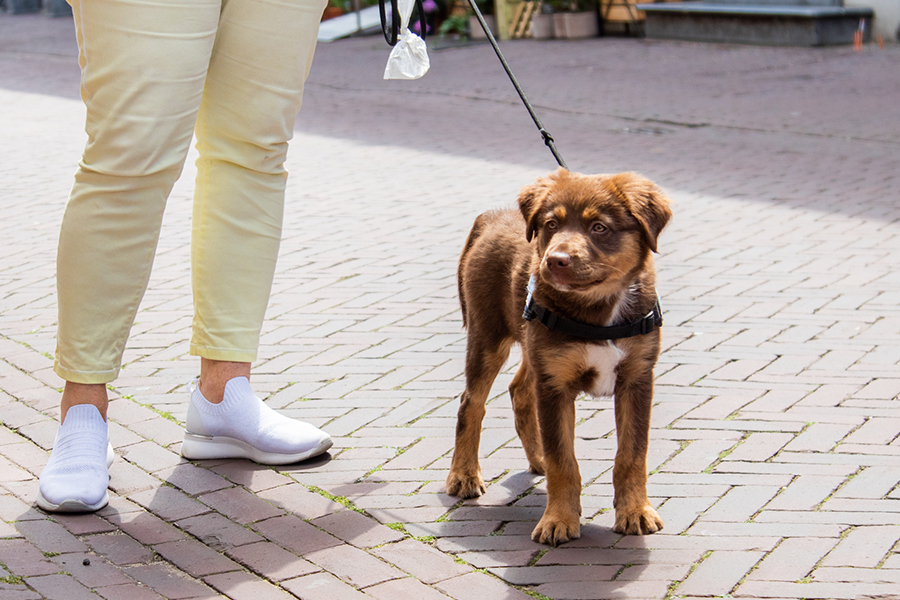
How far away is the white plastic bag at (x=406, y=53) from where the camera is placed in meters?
3.74

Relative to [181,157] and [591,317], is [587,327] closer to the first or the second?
[591,317]

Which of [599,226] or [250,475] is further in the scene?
[250,475]

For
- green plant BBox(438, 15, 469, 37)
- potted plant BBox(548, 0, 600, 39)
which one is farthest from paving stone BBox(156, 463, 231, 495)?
green plant BBox(438, 15, 469, 37)

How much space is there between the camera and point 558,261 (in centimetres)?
288

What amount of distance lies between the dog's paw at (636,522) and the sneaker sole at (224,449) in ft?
3.38

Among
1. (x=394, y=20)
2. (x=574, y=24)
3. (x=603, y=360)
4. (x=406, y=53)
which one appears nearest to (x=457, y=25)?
(x=574, y=24)

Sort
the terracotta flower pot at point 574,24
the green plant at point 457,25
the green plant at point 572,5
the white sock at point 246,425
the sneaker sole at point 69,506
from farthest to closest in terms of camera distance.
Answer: the green plant at point 457,25, the green plant at point 572,5, the terracotta flower pot at point 574,24, the white sock at point 246,425, the sneaker sole at point 69,506

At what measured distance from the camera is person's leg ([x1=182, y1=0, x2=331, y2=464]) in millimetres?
3299

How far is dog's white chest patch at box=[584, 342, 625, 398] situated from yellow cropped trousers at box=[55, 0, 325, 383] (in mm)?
1131

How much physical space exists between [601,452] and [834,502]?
0.77 metres

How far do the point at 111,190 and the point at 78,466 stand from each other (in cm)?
81

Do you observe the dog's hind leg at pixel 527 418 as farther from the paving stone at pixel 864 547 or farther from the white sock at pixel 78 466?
the white sock at pixel 78 466

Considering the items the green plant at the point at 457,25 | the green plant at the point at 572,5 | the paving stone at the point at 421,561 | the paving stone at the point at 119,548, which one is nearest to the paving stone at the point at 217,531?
the paving stone at the point at 119,548

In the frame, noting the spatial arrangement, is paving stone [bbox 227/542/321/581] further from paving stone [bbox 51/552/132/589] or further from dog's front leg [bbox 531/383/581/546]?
dog's front leg [bbox 531/383/581/546]
